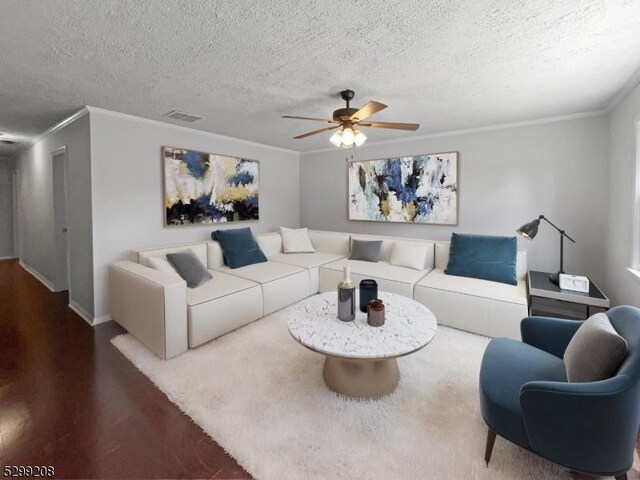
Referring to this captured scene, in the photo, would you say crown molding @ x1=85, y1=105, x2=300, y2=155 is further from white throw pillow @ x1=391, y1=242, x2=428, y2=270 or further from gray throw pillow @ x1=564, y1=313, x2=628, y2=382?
gray throw pillow @ x1=564, y1=313, x2=628, y2=382

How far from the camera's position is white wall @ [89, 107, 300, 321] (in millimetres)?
3178

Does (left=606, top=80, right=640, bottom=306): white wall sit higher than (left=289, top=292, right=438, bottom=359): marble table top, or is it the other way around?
(left=606, top=80, right=640, bottom=306): white wall

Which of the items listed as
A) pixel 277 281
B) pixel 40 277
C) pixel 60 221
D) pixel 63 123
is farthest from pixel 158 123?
pixel 40 277

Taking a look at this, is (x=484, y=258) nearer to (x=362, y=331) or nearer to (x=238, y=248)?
(x=362, y=331)

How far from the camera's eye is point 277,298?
3490 millimetres

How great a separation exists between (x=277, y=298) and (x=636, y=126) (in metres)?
3.65

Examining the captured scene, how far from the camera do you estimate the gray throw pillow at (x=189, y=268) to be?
3.11 m

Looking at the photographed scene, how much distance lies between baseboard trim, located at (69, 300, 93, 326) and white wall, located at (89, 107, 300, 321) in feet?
0.55

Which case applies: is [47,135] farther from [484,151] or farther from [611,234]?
[611,234]

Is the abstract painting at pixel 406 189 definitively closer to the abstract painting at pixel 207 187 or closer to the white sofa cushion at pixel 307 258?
the white sofa cushion at pixel 307 258

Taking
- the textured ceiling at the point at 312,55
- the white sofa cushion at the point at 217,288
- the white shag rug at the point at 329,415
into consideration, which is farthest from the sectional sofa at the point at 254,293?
the textured ceiling at the point at 312,55

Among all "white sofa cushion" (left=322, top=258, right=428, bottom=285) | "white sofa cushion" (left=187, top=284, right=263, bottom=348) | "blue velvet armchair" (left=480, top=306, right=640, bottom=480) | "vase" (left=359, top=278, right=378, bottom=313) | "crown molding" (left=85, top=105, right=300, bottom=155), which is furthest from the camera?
"white sofa cushion" (left=322, top=258, right=428, bottom=285)

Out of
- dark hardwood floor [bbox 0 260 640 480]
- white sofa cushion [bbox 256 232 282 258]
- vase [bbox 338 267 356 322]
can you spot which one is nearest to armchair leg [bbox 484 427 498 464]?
dark hardwood floor [bbox 0 260 640 480]

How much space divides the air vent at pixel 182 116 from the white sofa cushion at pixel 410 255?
9.90 feet
